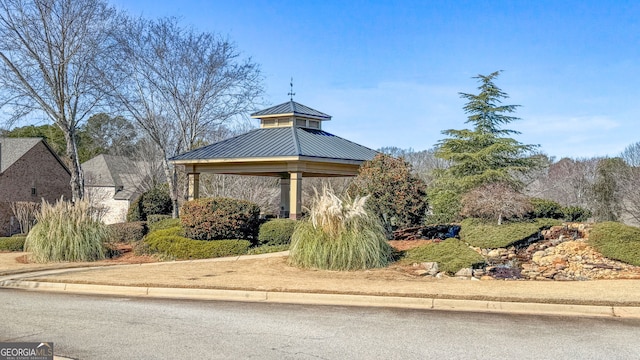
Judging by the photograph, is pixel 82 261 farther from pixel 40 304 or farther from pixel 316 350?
pixel 316 350

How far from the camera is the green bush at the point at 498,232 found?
1619 cm

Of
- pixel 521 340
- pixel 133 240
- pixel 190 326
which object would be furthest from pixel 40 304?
pixel 133 240

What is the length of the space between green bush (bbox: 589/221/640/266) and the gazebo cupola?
12.7 m

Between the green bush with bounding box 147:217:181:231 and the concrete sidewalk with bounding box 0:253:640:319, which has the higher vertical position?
the green bush with bounding box 147:217:181:231

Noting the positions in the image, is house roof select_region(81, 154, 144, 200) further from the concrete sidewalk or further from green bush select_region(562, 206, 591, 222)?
green bush select_region(562, 206, 591, 222)

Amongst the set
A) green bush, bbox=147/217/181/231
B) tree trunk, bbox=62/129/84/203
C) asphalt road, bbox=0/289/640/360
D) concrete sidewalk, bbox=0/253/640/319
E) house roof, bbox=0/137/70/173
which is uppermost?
house roof, bbox=0/137/70/173

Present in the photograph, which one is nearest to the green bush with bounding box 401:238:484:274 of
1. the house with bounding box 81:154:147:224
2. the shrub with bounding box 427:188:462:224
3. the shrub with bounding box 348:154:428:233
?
the shrub with bounding box 348:154:428:233

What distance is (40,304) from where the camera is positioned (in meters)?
9.60

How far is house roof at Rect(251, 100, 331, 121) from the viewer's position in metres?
24.6

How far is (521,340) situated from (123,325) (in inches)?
199

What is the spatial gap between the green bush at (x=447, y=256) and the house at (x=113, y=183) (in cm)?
3021

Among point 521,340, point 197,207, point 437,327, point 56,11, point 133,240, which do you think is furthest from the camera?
point 56,11

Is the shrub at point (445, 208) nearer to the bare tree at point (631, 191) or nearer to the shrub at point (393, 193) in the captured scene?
the shrub at point (393, 193)

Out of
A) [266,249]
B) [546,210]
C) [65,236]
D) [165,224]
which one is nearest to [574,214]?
[546,210]
